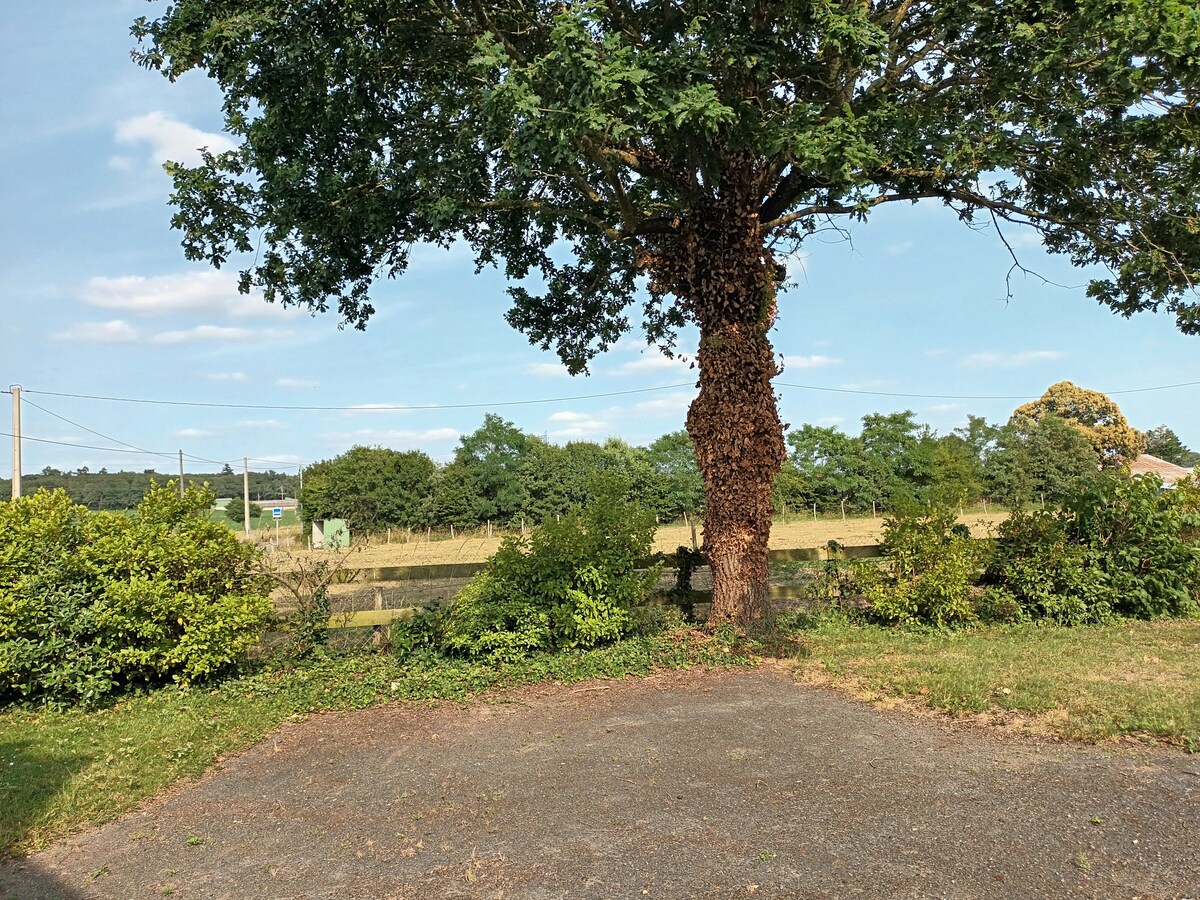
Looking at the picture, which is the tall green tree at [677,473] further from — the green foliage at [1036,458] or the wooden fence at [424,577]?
the wooden fence at [424,577]

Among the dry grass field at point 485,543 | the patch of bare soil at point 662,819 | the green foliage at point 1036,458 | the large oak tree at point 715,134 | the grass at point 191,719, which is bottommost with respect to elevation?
the dry grass field at point 485,543

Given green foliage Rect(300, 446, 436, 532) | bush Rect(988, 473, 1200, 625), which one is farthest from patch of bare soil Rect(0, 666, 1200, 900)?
green foliage Rect(300, 446, 436, 532)

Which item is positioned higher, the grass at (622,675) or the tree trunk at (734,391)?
the tree trunk at (734,391)

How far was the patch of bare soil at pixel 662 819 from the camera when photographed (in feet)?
11.3

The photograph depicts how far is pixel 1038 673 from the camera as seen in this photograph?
21.8 feet

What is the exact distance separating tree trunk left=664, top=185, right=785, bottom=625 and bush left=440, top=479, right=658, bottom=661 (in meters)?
0.92

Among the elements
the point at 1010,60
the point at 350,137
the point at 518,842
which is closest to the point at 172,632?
the point at 518,842

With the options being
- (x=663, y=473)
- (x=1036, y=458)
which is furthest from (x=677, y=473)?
(x=1036, y=458)

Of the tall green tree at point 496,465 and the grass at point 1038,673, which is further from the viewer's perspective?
the tall green tree at point 496,465

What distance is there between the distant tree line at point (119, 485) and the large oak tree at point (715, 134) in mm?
2688

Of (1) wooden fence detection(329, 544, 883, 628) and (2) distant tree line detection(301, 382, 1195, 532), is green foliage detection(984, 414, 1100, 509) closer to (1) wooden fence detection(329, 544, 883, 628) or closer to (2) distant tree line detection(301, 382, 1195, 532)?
(2) distant tree line detection(301, 382, 1195, 532)

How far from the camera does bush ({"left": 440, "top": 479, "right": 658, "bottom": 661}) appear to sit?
7.83 m

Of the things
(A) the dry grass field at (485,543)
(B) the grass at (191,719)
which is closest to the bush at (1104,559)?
(B) the grass at (191,719)

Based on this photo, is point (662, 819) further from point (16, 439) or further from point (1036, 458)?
point (1036, 458)
